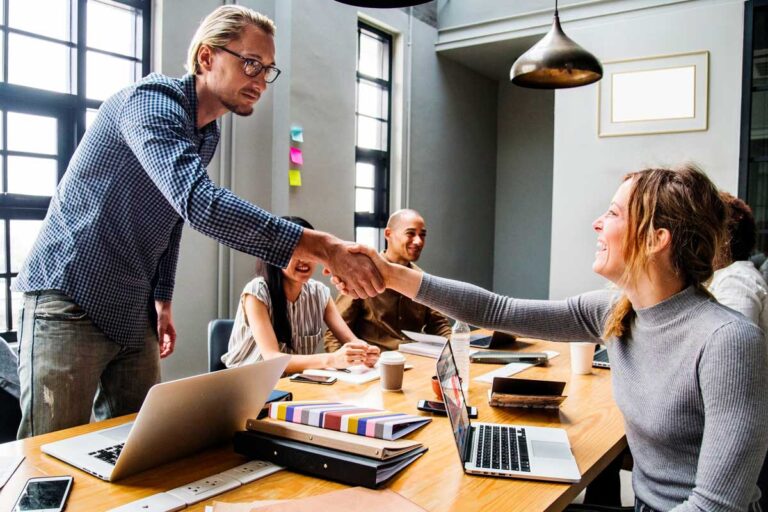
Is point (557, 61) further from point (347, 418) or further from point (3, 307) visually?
point (3, 307)

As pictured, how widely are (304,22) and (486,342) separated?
286 centimetres

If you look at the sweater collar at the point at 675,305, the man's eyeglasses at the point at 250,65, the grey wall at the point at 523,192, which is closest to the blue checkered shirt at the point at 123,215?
the man's eyeglasses at the point at 250,65

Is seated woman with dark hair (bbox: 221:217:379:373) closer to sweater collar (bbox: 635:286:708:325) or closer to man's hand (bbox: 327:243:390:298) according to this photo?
man's hand (bbox: 327:243:390:298)

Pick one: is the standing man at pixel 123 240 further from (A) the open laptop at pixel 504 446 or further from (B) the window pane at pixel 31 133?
(B) the window pane at pixel 31 133

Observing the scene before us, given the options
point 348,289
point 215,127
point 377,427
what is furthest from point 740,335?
point 215,127

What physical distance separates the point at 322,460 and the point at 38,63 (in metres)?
3.03

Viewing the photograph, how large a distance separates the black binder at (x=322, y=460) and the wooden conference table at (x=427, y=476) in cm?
2

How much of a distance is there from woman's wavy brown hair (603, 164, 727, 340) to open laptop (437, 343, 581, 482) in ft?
1.32

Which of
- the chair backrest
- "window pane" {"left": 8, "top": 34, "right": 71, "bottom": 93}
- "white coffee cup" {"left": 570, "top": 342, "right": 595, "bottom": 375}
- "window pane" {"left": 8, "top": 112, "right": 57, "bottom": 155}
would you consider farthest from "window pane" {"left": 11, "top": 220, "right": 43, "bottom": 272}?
"white coffee cup" {"left": 570, "top": 342, "right": 595, "bottom": 375}

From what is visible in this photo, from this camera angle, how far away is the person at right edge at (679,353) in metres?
1.08

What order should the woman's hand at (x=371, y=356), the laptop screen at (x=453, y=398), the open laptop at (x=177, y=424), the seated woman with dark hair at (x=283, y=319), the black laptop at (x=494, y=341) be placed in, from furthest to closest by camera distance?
the black laptop at (x=494, y=341) < the seated woman with dark hair at (x=283, y=319) < the woman's hand at (x=371, y=356) < the laptop screen at (x=453, y=398) < the open laptop at (x=177, y=424)

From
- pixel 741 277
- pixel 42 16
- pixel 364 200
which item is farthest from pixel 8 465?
pixel 364 200

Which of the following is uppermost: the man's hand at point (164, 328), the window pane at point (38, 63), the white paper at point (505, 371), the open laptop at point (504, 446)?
the window pane at point (38, 63)

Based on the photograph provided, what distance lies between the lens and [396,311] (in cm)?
324
